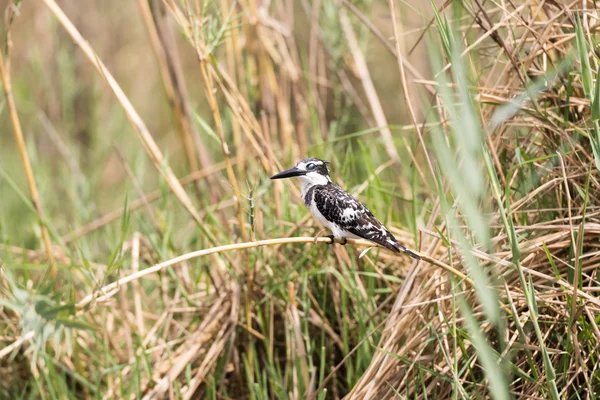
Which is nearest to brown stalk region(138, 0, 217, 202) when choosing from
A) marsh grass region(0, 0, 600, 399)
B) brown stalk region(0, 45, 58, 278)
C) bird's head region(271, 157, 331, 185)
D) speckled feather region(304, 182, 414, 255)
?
marsh grass region(0, 0, 600, 399)

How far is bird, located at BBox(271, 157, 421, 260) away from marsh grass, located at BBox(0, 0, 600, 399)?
164 millimetres

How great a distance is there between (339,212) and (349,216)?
0.13ft

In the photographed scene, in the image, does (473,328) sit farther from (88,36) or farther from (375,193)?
(88,36)

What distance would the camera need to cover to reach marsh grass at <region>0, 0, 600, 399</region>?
2.04m

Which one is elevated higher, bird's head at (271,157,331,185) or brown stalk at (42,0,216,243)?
brown stalk at (42,0,216,243)

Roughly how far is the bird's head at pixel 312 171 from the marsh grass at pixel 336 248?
0.24m

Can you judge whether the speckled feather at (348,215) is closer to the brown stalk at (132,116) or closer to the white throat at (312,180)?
the white throat at (312,180)

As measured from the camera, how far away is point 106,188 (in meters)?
5.63

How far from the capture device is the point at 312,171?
266 centimetres

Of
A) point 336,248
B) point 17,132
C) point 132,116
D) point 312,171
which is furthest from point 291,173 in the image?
point 17,132

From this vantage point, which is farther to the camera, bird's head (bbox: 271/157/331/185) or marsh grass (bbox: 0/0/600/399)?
bird's head (bbox: 271/157/331/185)

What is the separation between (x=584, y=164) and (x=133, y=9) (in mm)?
5235

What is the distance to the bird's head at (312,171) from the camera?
103 inches

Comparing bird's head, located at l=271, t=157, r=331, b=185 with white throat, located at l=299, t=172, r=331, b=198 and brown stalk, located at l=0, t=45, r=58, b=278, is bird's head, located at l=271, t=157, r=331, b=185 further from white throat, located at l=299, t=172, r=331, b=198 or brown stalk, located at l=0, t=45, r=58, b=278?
brown stalk, located at l=0, t=45, r=58, b=278
